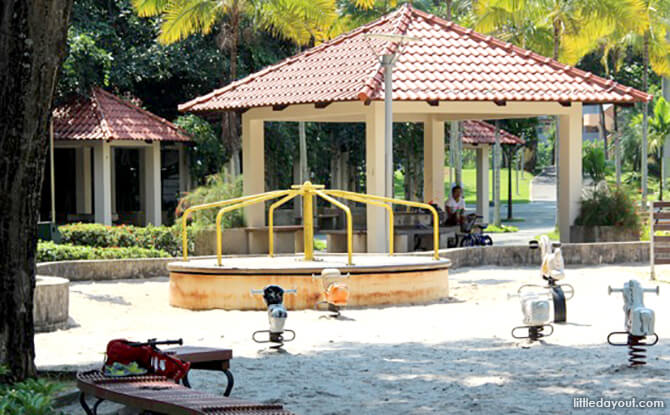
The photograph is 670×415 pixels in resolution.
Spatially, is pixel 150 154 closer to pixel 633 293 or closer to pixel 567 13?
pixel 567 13

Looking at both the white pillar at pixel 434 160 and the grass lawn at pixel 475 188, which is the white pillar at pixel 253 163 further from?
the grass lawn at pixel 475 188

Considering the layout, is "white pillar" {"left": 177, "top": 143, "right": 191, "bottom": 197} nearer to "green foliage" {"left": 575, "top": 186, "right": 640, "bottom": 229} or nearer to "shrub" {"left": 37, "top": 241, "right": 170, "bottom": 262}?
"shrub" {"left": 37, "top": 241, "right": 170, "bottom": 262}

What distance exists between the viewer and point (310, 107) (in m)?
21.3

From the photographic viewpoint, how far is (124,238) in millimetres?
21266

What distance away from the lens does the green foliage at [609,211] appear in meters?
21.0

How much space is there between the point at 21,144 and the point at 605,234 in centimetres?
1520

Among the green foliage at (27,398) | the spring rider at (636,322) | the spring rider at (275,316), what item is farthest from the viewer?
the spring rider at (275,316)

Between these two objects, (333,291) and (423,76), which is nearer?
(333,291)

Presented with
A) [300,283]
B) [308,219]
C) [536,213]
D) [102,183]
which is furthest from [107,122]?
[536,213]

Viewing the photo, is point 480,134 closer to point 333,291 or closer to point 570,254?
point 570,254

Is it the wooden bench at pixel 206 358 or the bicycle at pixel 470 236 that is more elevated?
the bicycle at pixel 470 236

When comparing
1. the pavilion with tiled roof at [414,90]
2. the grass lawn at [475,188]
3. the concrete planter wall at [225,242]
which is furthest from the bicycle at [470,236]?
the grass lawn at [475,188]

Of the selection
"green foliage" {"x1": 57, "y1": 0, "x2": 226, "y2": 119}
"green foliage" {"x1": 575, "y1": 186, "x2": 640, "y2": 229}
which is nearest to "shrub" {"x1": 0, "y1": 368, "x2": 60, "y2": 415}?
"green foliage" {"x1": 575, "y1": 186, "x2": 640, "y2": 229}

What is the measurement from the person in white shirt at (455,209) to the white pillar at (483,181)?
1270cm
